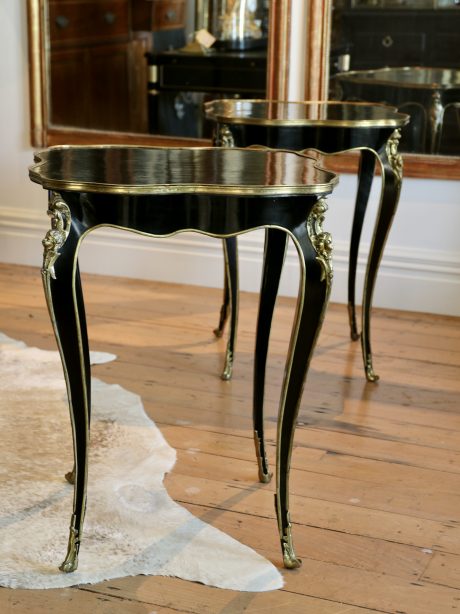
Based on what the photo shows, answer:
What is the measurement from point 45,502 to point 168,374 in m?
0.99

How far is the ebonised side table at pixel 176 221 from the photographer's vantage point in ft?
6.21

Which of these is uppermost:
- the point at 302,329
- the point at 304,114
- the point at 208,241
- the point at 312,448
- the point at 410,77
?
the point at 410,77

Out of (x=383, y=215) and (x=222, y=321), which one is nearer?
(x=383, y=215)

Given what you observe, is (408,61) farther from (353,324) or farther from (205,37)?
(353,324)

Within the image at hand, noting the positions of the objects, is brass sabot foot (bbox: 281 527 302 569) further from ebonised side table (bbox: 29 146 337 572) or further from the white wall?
the white wall

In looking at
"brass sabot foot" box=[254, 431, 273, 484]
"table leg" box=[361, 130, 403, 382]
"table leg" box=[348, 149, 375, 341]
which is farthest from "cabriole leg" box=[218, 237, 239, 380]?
"brass sabot foot" box=[254, 431, 273, 484]

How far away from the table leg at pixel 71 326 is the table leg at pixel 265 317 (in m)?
0.53

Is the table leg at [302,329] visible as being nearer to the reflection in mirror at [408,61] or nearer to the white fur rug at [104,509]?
the white fur rug at [104,509]

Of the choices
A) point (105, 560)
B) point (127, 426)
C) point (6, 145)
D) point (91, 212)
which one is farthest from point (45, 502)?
point (6, 145)

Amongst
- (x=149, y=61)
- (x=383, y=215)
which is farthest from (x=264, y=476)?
(x=149, y=61)

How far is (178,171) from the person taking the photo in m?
2.06

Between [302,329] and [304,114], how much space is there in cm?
126

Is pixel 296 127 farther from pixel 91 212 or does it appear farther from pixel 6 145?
pixel 6 145

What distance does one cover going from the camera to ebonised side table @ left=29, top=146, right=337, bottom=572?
1.89m
